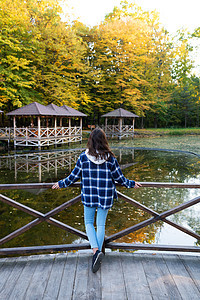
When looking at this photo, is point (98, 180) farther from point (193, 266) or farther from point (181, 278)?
point (193, 266)

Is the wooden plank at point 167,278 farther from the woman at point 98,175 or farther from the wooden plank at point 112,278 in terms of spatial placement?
the woman at point 98,175

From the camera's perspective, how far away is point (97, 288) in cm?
223

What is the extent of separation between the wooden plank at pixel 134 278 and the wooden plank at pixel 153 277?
41 millimetres

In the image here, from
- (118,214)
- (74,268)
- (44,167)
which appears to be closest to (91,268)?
(74,268)

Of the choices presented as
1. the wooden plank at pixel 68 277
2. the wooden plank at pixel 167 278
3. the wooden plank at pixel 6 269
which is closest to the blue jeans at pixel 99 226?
the wooden plank at pixel 68 277

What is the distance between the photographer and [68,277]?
7.87 feet

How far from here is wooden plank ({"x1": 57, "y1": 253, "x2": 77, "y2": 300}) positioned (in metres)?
2.16

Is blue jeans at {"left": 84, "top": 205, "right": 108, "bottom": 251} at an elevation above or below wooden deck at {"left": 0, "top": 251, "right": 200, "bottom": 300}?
above

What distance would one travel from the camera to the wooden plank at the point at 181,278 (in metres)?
2.15

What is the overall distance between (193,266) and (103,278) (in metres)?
1.02

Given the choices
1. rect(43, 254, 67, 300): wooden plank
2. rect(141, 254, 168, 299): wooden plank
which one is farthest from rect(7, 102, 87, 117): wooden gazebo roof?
rect(141, 254, 168, 299): wooden plank

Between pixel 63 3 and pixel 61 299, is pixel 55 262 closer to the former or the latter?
pixel 61 299

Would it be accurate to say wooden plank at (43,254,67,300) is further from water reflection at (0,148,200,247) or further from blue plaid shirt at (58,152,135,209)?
water reflection at (0,148,200,247)

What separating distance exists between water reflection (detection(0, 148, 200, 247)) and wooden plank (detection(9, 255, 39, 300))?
2253 mm
